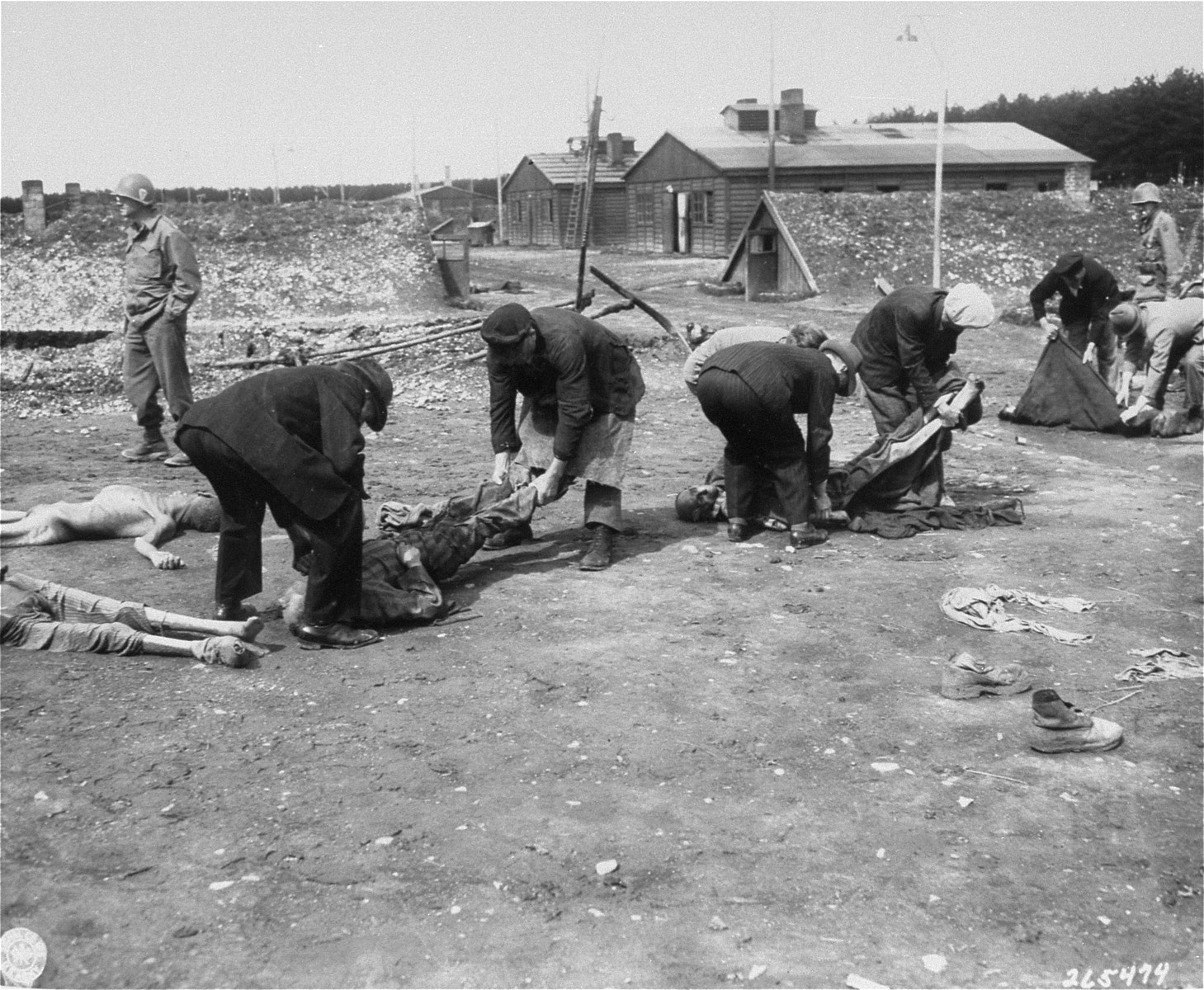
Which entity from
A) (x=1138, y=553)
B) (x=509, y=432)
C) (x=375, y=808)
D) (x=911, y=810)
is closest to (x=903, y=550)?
(x=1138, y=553)

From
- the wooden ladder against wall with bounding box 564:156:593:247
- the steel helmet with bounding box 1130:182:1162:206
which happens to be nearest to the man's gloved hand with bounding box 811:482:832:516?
the steel helmet with bounding box 1130:182:1162:206

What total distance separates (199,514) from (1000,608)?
4.35 m

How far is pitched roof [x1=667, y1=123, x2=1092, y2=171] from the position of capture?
3328 cm

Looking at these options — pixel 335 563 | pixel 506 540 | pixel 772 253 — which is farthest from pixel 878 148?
pixel 335 563

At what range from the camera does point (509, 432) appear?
260 inches

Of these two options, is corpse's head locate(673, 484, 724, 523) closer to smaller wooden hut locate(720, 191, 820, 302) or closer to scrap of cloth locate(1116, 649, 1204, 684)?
scrap of cloth locate(1116, 649, 1204, 684)

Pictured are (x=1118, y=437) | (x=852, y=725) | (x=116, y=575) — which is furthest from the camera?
(x=1118, y=437)

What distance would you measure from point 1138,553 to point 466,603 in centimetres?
378

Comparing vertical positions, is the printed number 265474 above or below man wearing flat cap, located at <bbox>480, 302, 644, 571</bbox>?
below

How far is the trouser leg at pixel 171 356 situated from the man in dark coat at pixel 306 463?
403 centimetres

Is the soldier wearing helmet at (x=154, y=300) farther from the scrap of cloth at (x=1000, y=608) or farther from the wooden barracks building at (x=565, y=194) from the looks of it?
the wooden barracks building at (x=565, y=194)

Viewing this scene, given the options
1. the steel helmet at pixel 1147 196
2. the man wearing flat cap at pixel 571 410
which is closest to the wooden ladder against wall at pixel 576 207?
the steel helmet at pixel 1147 196

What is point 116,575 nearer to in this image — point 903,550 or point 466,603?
point 466,603

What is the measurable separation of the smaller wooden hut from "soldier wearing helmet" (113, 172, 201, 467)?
44.7 ft
